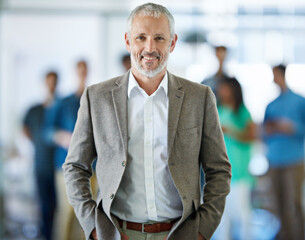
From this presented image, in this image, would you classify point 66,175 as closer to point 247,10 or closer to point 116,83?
point 116,83

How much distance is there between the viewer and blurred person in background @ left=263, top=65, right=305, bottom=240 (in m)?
3.77

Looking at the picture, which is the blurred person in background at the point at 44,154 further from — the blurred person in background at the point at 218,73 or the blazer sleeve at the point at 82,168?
the blazer sleeve at the point at 82,168

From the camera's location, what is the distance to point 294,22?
153 inches

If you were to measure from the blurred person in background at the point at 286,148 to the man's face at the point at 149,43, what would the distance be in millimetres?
2379

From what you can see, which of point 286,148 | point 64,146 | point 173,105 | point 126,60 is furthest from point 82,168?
point 286,148

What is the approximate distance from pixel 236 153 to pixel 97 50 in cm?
137

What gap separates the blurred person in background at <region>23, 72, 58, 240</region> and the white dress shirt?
7.85ft

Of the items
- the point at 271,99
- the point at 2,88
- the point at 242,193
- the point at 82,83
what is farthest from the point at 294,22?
the point at 2,88

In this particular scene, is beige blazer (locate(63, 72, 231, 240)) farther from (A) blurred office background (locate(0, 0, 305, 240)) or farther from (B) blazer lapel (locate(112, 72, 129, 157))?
(A) blurred office background (locate(0, 0, 305, 240))

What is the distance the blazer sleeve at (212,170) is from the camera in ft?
5.27

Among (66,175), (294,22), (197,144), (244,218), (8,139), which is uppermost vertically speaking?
(294,22)

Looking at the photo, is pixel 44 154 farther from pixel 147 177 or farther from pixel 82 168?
pixel 147 177

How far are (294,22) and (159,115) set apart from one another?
8.70ft

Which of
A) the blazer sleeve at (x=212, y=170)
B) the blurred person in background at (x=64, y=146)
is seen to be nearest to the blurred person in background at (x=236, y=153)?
the blurred person in background at (x=64, y=146)
